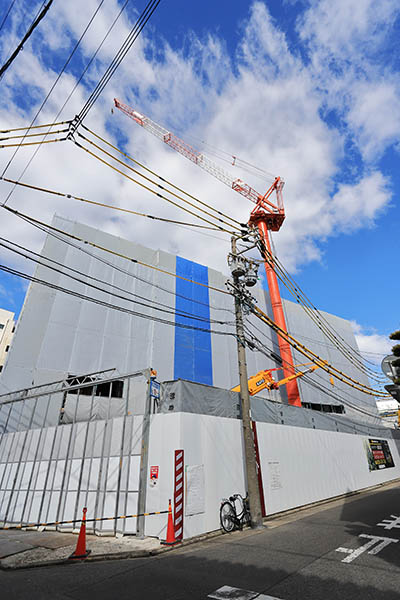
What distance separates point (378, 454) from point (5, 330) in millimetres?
54036

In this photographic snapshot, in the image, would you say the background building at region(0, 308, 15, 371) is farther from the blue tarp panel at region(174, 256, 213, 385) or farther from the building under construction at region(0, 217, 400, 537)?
the blue tarp panel at region(174, 256, 213, 385)

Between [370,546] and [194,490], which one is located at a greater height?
[194,490]

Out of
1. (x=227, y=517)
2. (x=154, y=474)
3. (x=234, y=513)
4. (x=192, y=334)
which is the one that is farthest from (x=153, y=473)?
(x=192, y=334)

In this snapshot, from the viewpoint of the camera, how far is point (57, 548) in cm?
827

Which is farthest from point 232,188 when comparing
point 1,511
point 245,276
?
point 1,511

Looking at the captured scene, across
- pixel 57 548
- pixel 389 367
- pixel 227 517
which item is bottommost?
pixel 57 548

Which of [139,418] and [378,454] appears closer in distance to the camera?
[139,418]

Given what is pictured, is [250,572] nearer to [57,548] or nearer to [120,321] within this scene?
[57,548]

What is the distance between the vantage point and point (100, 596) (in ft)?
15.8

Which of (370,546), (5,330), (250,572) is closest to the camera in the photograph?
(250,572)

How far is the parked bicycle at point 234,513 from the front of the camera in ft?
32.1

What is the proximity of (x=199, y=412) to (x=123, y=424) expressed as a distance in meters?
2.78

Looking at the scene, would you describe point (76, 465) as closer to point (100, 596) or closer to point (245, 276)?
point (100, 596)

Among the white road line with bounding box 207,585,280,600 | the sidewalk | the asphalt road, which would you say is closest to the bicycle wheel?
the asphalt road
